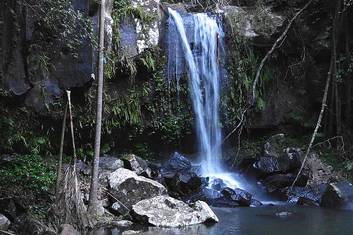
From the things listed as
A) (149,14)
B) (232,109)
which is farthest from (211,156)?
(149,14)

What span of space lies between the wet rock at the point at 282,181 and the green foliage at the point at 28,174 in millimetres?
5253

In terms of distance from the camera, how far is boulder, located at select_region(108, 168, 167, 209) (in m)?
9.99

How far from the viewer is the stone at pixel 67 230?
25.8 ft

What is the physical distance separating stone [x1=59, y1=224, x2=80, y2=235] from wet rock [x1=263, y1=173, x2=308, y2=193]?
239 inches

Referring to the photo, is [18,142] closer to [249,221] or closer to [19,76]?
[19,76]

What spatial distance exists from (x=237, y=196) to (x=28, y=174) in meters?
4.45

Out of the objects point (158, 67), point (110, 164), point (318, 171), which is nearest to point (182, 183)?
point (110, 164)

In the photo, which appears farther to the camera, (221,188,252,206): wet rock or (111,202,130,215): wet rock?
(221,188,252,206): wet rock

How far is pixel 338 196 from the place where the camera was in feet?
37.4

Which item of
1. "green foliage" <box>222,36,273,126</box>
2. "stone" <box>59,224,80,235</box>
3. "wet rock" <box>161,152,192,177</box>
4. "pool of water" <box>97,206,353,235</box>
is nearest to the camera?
"stone" <box>59,224,80,235</box>

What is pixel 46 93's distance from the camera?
11703mm

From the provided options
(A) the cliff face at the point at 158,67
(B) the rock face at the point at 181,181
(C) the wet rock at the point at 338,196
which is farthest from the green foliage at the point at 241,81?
(C) the wet rock at the point at 338,196

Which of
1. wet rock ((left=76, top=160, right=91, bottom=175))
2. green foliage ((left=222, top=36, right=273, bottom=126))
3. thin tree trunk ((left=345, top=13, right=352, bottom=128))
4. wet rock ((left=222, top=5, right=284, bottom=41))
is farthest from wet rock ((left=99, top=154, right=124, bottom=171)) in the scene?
thin tree trunk ((left=345, top=13, right=352, bottom=128))

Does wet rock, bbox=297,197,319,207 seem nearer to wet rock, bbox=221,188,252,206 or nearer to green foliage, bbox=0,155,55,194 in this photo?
wet rock, bbox=221,188,252,206
